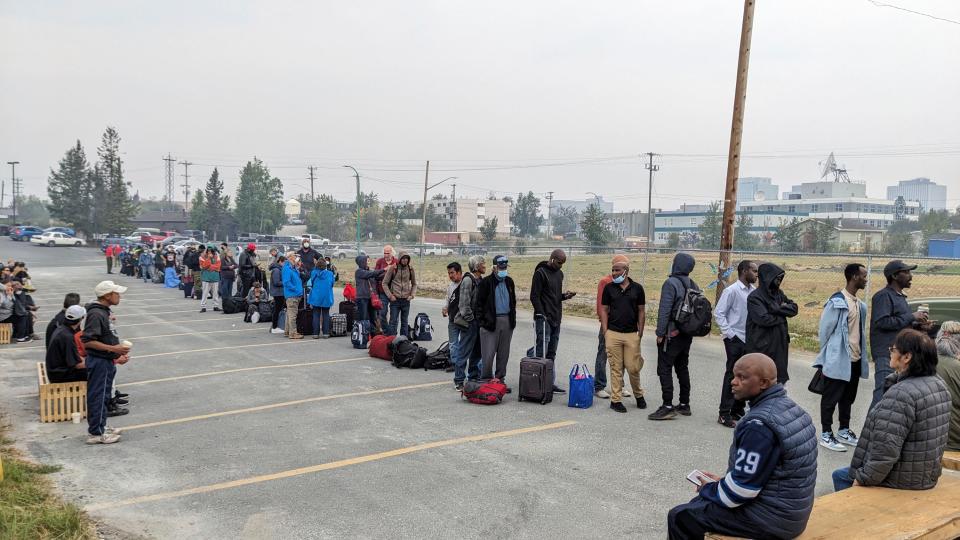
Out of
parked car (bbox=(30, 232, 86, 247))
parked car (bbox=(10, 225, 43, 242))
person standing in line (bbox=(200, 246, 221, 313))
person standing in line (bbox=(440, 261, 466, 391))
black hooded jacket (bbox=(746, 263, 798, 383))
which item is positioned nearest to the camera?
black hooded jacket (bbox=(746, 263, 798, 383))

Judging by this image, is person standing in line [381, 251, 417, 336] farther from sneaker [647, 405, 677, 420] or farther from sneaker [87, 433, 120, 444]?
sneaker [87, 433, 120, 444]

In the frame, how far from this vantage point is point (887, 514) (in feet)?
14.3

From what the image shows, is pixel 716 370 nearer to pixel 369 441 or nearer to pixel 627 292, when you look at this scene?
pixel 627 292

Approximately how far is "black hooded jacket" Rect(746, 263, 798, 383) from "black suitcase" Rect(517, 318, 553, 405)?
8.66ft

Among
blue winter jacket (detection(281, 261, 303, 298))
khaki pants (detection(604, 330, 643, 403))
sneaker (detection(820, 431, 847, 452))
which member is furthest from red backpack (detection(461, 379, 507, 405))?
blue winter jacket (detection(281, 261, 303, 298))

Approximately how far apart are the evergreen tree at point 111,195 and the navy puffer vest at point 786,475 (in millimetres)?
93403

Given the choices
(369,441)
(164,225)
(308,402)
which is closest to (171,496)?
(369,441)

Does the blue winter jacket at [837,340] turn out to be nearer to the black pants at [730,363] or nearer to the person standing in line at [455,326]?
the black pants at [730,363]

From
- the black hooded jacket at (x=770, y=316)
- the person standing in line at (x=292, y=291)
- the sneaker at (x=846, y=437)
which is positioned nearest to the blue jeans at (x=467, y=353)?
the black hooded jacket at (x=770, y=316)

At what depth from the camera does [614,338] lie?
8.73m

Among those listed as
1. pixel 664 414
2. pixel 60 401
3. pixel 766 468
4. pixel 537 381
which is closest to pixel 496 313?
pixel 537 381

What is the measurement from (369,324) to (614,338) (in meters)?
6.49

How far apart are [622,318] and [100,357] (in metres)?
5.83

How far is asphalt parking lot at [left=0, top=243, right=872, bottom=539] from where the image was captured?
221 inches
